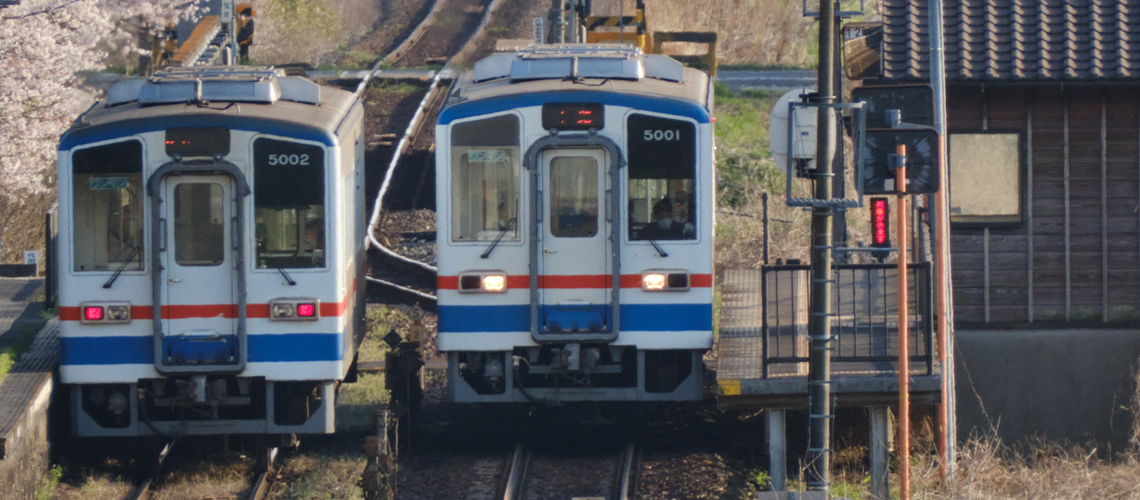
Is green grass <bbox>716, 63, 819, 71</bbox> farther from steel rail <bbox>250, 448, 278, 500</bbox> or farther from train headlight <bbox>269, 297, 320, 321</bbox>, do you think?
train headlight <bbox>269, 297, 320, 321</bbox>

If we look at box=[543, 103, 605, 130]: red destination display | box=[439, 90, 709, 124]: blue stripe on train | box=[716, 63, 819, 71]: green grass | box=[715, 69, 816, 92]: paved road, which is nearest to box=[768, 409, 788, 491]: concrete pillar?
box=[439, 90, 709, 124]: blue stripe on train

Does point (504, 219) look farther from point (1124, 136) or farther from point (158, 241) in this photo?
point (1124, 136)

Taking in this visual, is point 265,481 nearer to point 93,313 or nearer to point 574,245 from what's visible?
point 93,313

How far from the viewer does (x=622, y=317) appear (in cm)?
945

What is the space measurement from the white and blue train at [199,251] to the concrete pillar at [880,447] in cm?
412

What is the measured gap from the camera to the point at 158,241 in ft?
29.0

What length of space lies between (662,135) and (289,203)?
9.60 ft

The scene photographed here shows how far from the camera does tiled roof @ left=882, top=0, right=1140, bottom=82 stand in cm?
1115

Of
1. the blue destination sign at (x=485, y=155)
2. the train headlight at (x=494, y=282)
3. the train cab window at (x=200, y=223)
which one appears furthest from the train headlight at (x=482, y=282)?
the train cab window at (x=200, y=223)

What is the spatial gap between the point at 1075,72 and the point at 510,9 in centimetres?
Result: 2443

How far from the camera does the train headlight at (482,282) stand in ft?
30.9

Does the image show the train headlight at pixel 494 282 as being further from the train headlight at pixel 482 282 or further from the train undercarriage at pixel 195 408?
the train undercarriage at pixel 195 408

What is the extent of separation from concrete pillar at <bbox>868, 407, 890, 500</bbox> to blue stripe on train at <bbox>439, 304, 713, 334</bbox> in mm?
1461

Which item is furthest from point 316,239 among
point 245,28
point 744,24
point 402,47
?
point 744,24
